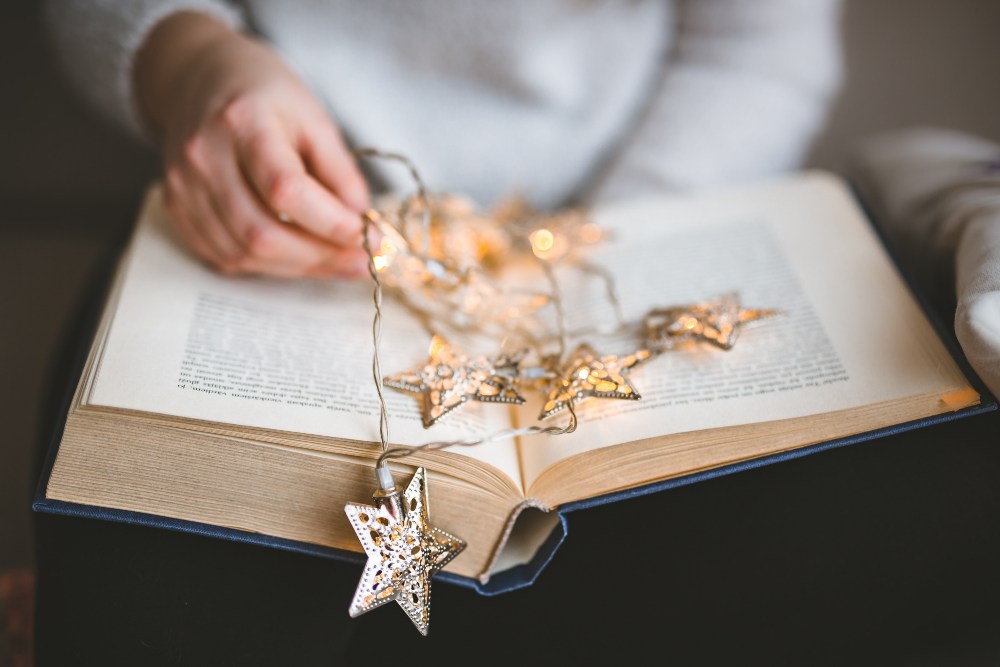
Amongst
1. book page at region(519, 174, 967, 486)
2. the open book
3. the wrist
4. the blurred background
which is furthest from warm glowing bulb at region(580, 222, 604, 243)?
the blurred background

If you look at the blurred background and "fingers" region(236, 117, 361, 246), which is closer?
A: "fingers" region(236, 117, 361, 246)

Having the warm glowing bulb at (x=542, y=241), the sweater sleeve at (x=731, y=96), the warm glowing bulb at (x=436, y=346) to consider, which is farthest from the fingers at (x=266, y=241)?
the sweater sleeve at (x=731, y=96)

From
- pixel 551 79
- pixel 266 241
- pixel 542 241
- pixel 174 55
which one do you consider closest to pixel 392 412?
pixel 266 241

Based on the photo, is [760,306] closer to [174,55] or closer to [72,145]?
[174,55]

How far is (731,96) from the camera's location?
1017 millimetres

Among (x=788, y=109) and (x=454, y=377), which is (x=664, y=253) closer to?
(x=454, y=377)

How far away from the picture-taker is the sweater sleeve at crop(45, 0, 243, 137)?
87 centimetres

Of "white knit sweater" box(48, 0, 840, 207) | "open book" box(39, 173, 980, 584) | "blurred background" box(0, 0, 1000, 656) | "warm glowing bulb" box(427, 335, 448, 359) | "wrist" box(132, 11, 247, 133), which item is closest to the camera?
"open book" box(39, 173, 980, 584)

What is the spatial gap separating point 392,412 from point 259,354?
0.15 meters

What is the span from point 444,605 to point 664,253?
0.46 meters

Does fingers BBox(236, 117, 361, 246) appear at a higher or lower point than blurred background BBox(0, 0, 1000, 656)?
lower

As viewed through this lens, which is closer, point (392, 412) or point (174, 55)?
point (392, 412)

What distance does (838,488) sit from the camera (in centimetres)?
57

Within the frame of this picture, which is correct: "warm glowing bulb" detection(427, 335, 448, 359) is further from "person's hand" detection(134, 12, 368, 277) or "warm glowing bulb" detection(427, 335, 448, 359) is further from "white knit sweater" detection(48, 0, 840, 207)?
"white knit sweater" detection(48, 0, 840, 207)
